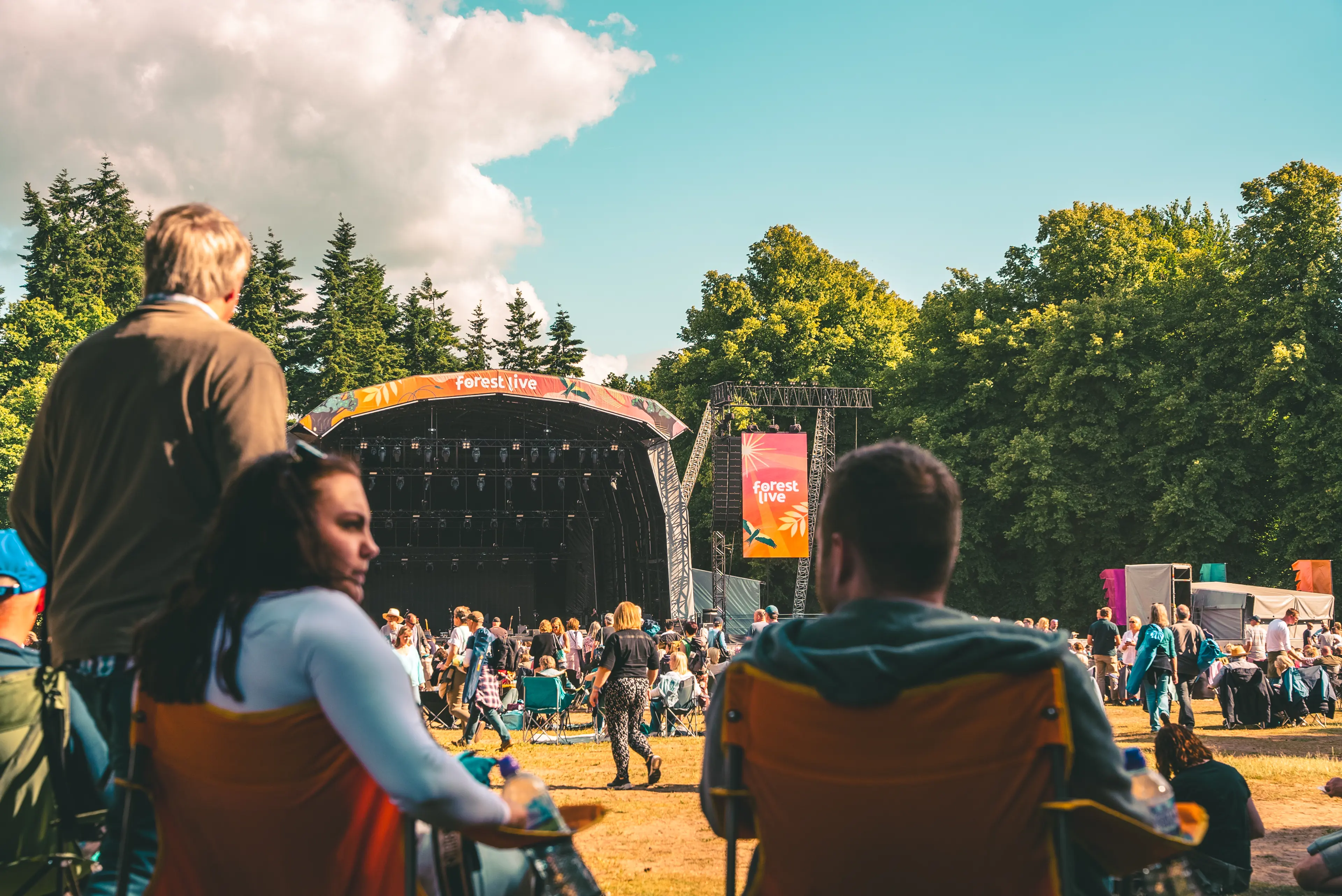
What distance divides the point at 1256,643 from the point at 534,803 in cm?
1714

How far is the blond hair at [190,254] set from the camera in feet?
7.86

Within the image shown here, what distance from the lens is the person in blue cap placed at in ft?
7.97

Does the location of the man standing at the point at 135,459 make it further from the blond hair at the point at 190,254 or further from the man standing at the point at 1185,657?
the man standing at the point at 1185,657

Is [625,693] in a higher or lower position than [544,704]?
higher

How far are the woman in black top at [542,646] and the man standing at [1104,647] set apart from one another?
26.8 feet

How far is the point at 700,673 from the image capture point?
58.0 ft

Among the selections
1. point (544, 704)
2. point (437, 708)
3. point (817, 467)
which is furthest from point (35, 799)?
point (817, 467)

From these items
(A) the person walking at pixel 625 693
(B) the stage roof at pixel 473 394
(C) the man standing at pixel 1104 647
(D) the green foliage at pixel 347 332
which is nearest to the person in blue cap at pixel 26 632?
(A) the person walking at pixel 625 693

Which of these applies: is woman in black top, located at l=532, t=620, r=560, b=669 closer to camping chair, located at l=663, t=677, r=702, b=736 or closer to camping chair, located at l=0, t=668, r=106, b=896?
camping chair, located at l=663, t=677, r=702, b=736

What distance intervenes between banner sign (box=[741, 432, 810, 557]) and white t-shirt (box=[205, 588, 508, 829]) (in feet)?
80.6

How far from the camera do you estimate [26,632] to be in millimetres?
2645

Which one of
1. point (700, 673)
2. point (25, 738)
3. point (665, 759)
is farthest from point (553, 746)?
point (25, 738)

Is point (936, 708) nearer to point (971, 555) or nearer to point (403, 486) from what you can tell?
point (403, 486)

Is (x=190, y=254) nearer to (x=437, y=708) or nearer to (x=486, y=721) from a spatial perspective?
(x=486, y=721)
